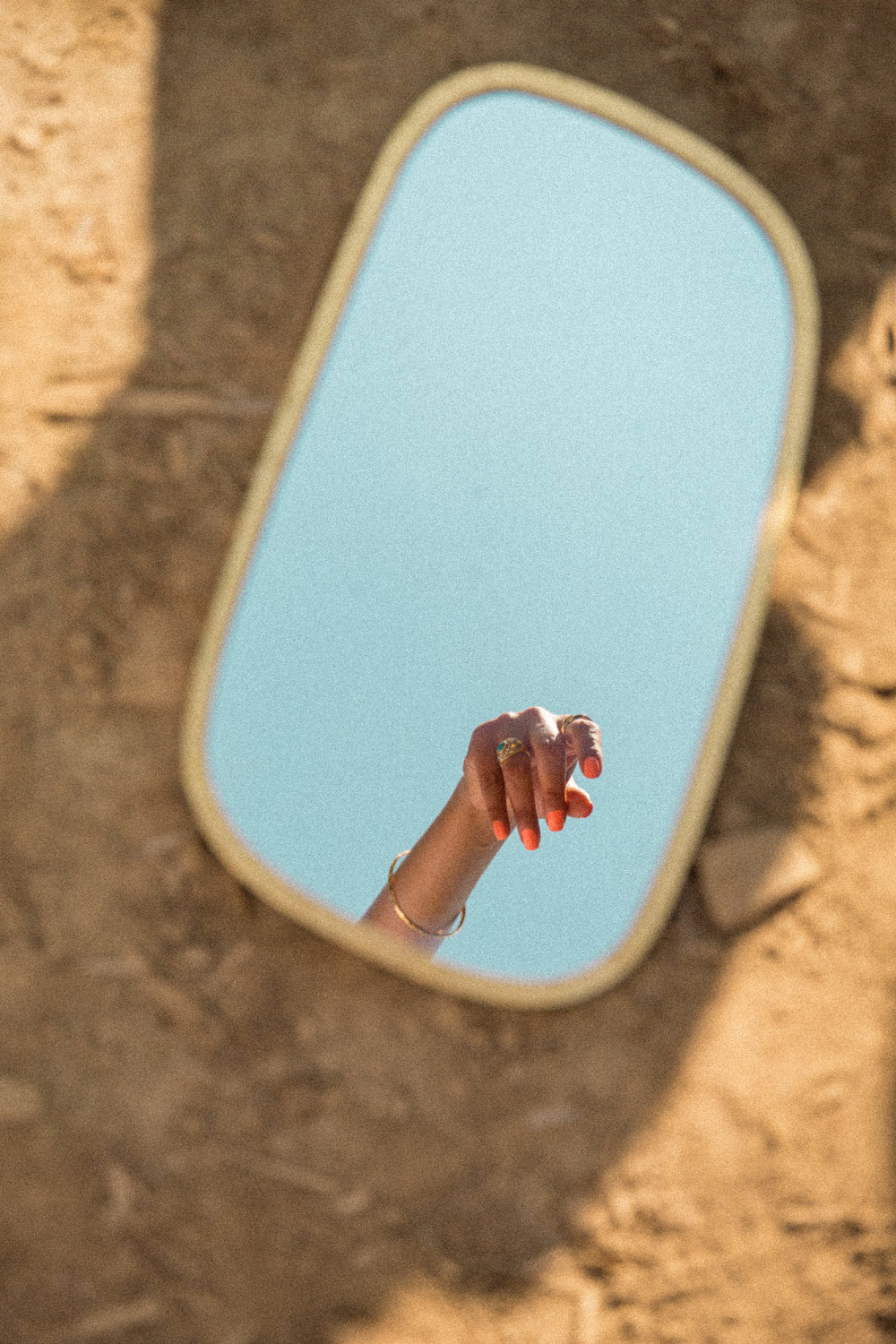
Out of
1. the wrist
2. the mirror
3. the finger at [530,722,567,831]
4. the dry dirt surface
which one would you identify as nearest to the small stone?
the dry dirt surface

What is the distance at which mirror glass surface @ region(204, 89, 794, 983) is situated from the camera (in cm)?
127

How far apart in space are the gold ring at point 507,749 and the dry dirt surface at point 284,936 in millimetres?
291

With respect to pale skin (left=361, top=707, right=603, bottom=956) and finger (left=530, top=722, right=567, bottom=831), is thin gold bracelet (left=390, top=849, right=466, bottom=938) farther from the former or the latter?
finger (left=530, top=722, right=567, bottom=831)

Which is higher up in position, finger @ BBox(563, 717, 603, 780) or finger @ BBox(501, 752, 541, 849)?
finger @ BBox(563, 717, 603, 780)

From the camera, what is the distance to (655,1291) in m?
→ 1.32

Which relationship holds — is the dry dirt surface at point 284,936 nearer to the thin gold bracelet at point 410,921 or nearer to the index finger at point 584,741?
the thin gold bracelet at point 410,921

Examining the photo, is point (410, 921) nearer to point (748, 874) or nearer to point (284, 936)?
point (284, 936)

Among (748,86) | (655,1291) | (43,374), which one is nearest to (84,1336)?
(655,1291)

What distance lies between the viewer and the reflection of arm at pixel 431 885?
128 cm

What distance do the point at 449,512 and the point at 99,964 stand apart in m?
0.73

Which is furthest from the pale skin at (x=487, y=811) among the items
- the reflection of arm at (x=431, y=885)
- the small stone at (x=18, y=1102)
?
the small stone at (x=18, y=1102)

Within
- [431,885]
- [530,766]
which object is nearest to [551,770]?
[530,766]

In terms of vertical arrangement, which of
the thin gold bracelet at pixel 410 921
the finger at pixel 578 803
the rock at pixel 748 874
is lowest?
the thin gold bracelet at pixel 410 921

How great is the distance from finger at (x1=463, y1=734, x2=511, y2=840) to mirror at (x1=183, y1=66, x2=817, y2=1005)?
0.03 meters
